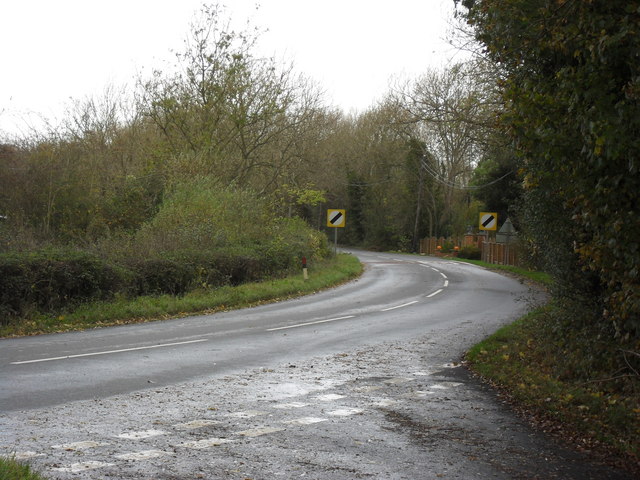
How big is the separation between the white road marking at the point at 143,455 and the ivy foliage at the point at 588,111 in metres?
4.60

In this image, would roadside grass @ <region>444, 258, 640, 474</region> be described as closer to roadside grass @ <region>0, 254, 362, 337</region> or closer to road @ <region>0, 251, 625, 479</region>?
road @ <region>0, 251, 625, 479</region>

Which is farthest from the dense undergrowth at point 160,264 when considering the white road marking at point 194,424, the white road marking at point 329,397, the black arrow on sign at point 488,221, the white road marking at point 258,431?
the black arrow on sign at point 488,221

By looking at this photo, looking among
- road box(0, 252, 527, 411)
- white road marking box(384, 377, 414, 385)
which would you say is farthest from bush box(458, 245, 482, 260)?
white road marking box(384, 377, 414, 385)

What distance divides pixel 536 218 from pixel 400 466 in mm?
6906

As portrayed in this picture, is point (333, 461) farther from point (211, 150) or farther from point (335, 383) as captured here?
point (211, 150)

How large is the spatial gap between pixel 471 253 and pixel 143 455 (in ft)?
164

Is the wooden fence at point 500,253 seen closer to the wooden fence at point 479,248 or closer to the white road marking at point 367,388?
the wooden fence at point 479,248

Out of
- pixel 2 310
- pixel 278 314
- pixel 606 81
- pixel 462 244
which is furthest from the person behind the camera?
pixel 462 244

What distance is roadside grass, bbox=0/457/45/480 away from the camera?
504 centimetres

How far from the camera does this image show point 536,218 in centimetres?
1205

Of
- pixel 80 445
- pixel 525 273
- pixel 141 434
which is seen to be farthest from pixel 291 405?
pixel 525 273

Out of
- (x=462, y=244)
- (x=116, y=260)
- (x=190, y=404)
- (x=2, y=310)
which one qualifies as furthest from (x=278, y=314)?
(x=462, y=244)

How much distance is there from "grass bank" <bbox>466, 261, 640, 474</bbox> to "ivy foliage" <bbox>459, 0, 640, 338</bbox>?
A: 62cm

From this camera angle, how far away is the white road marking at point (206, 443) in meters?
6.62
